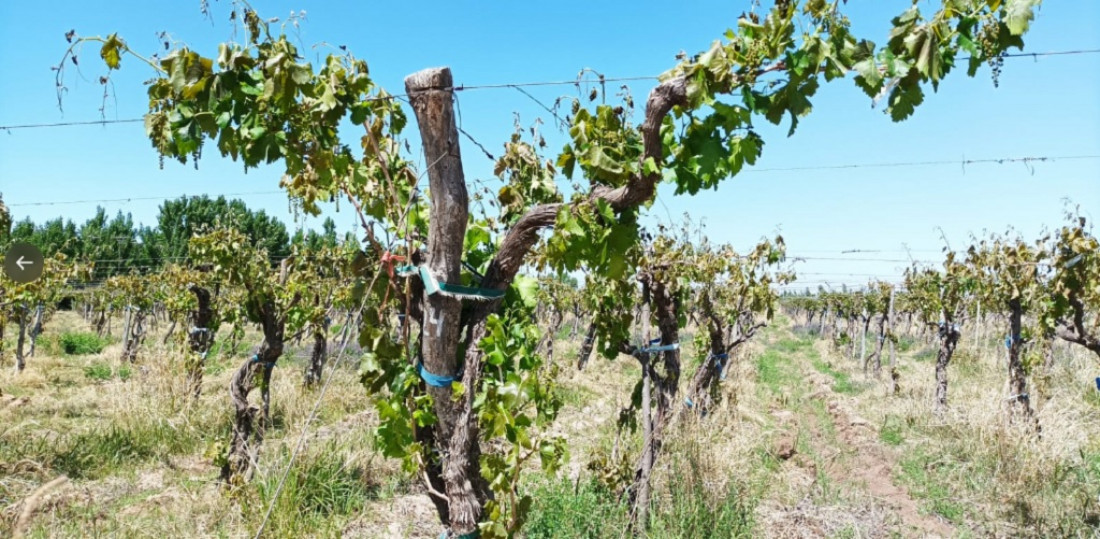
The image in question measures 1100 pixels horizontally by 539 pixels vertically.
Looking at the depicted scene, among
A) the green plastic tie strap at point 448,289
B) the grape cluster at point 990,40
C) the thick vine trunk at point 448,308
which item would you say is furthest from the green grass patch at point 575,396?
the grape cluster at point 990,40

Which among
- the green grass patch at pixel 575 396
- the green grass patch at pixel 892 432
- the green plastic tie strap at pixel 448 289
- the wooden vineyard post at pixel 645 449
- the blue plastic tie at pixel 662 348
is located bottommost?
the green grass patch at pixel 892 432

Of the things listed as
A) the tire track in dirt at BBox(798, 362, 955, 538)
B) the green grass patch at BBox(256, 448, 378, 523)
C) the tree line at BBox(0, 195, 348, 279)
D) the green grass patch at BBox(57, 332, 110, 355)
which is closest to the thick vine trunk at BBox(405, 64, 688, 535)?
the green grass patch at BBox(256, 448, 378, 523)

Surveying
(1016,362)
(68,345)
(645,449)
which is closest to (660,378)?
(645,449)

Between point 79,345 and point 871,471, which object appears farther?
point 79,345

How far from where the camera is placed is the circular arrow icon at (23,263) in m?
3.83

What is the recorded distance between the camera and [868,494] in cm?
537

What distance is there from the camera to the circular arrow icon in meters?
3.83

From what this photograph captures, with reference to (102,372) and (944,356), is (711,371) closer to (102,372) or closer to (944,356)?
(944,356)

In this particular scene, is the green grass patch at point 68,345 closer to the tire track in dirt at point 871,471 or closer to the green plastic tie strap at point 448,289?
the tire track in dirt at point 871,471

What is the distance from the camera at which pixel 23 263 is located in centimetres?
386

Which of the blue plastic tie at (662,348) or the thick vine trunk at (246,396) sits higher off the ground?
the blue plastic tie at (662,348)

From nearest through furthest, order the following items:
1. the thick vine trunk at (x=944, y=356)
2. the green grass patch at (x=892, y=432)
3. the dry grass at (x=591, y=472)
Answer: the dry grass at (x=591, y=472) → the green grass patch at (x=892, y=432) → the thick vine trunk at (x=944, y=356)

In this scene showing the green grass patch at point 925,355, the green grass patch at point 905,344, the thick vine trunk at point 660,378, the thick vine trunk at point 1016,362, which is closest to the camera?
the thick vine trunk at point 660,378

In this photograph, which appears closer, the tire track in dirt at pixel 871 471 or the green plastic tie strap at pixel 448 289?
the green plastic tie strap at pixel 448 289
